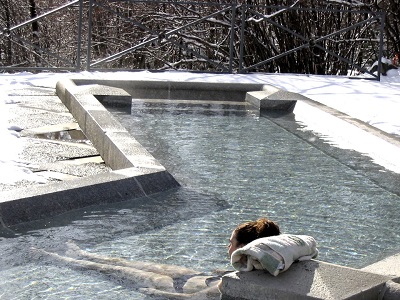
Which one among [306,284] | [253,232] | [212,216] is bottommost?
Answer: [212,216]

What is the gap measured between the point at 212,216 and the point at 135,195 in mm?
537

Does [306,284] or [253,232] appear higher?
[253,232]

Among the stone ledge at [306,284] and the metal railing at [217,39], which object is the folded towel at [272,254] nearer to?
the stone ledge at [306,284]

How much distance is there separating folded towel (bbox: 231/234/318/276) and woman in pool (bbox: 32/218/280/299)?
125mm

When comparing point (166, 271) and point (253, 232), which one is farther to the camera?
point (166, 271)

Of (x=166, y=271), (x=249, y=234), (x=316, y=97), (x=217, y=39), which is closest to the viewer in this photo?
(x=249, y=234)

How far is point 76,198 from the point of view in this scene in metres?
4.80

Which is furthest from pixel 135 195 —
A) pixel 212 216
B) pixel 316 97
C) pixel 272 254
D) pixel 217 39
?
pixel 217 39

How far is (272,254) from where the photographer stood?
320 centimetres

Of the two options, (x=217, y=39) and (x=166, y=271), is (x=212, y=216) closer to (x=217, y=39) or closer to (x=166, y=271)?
(x=166, y=271)

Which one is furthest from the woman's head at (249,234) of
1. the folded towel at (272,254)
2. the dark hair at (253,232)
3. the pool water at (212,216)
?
the pool water at (212,216)

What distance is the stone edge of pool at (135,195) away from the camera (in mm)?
3191

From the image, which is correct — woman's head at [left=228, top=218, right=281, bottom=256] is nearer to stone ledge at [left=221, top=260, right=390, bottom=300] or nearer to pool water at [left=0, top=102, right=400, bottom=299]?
Answer: stone ledge at [left=221, top=260, right=390, bottom=300]

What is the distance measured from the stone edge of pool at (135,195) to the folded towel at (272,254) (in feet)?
0.12
